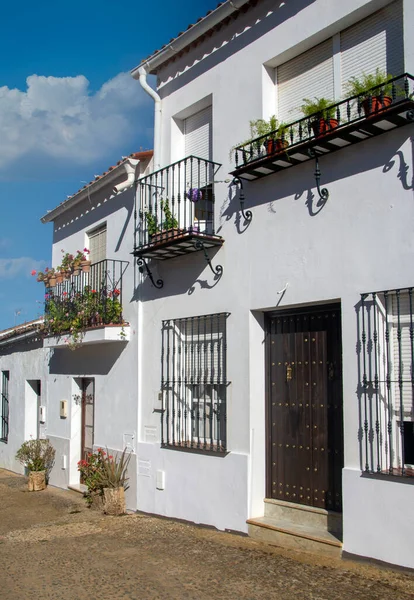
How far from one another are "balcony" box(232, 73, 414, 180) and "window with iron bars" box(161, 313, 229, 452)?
2039 mm

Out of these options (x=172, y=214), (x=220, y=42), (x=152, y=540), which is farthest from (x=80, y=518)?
(x=220, y=42)

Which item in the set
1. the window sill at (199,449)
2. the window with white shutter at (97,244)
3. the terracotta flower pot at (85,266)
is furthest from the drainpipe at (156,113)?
the window sill at (199,449)

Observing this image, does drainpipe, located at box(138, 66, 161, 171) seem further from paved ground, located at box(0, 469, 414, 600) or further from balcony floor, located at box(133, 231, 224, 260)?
paved ground, located at box(0, 469, 414, 600)

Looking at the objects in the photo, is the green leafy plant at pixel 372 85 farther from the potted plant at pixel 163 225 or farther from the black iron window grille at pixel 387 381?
the potted plant at pixel 163 225

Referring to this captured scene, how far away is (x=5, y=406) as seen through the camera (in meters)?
16.6

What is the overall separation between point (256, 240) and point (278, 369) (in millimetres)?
1604

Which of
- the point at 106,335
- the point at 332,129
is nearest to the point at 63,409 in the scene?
the point at 106,335

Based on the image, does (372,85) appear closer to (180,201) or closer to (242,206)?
(242,206)

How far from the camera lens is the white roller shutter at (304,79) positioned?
740cm

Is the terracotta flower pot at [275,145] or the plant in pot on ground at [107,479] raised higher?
the terracotta flower pot at [275,145]

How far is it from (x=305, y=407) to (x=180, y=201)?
3628 millimetres

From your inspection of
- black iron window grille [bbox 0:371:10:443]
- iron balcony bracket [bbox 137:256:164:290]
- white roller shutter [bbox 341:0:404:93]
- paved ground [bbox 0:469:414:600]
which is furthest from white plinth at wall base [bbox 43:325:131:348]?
black iron window grille [bbox 0:371:10:443]

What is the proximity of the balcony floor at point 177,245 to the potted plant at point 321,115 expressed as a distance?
2.04 m

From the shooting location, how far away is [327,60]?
7410mm
